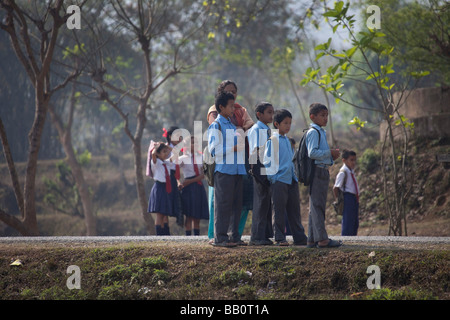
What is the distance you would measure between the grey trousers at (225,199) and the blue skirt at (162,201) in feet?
8.85

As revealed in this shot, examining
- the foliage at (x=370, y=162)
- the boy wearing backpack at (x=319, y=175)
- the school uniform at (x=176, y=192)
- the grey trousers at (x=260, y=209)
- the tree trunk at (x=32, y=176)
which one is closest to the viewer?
the boy wearing backpack at (x=319, y=175)

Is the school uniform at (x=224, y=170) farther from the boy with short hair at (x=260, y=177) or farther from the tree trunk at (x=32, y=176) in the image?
the tree trunk at (x=32, y=176)

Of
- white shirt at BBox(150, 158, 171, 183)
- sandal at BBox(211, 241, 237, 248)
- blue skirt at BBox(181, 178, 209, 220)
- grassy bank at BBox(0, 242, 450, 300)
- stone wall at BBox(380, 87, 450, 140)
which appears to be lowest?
grassy bank at BBox(0, 242, 450, 300)

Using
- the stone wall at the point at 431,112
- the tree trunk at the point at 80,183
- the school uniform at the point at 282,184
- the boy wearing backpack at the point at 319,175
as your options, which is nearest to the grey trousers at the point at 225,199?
the school uniform at the point at 282,184

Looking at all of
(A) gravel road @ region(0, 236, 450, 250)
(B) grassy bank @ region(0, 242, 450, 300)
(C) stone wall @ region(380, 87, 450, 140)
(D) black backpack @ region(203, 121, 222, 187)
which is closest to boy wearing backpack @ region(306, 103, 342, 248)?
(B) grassy bank @ region(0, 242, 450, 300)

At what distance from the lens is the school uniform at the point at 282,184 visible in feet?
22.6

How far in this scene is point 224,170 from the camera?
685 centimetres

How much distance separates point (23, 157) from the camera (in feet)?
87.4

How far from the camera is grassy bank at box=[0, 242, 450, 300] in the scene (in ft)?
19.0

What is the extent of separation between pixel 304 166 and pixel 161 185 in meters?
3.70

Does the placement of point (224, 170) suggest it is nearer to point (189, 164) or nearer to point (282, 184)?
point (282, 184)

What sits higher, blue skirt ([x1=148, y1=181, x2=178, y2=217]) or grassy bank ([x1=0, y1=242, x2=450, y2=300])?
blue skirt ([x1=148, y1=181, x2=178, y2=217])

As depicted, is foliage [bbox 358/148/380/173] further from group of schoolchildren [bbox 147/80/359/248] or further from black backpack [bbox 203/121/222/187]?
black backpack [bbox 203/121/222/187]
